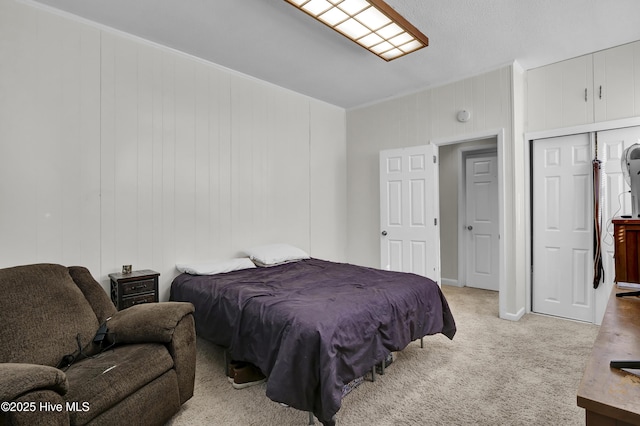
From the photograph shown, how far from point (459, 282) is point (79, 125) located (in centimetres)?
527

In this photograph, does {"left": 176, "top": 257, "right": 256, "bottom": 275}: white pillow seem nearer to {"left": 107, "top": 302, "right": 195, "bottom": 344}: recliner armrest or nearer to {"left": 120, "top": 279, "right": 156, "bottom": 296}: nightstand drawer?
{"left": 120, "top": 279, "right": 156, "bottom": 296}: nightstand drawer

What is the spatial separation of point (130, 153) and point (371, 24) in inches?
93.6

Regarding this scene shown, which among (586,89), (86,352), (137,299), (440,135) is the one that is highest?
(586,89)

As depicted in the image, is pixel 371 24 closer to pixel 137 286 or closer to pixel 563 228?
pixel 137 286

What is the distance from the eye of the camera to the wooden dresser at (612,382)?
700 millimetres

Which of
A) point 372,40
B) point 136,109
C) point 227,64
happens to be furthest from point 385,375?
point 227,64

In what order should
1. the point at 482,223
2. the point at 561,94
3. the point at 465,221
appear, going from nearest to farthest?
the point at 561,94
the point at 482,223
the point at 465,221

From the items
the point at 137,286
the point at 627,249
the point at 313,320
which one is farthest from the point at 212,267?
the point at 627,249

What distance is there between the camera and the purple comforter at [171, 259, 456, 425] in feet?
5.65

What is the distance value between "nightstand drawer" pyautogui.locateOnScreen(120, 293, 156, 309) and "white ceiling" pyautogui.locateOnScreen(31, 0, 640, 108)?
2315 mm

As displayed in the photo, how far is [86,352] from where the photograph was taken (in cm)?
186

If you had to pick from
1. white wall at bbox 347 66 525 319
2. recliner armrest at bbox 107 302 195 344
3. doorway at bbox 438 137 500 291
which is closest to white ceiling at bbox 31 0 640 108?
white wall at bbox 347 66 525 319

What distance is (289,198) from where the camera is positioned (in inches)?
169

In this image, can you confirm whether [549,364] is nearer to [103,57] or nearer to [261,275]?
[261,275]
